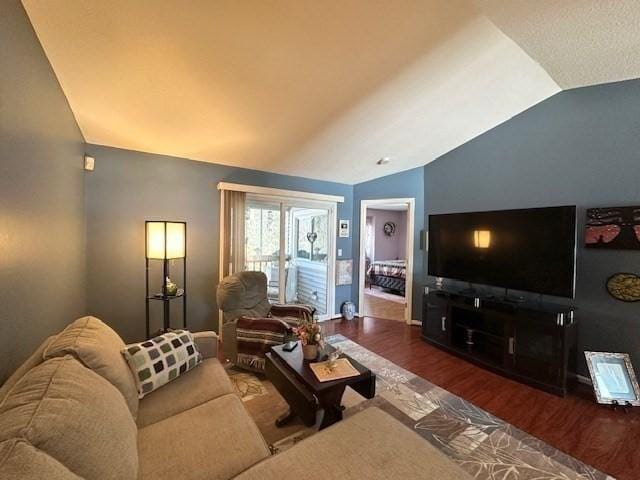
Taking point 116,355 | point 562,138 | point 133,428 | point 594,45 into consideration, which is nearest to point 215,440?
point 133,428

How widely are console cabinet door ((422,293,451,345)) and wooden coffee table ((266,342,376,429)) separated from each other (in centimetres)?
184

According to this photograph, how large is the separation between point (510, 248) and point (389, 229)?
5945 millimetres

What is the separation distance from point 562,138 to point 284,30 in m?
Answer: 3.05

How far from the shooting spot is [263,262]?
161 inches

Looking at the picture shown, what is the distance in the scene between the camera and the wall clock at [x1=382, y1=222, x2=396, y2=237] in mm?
8812

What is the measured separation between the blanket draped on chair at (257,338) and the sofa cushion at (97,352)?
47.7 inches

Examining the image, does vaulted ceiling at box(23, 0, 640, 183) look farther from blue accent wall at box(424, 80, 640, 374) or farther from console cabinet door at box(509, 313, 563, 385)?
console cabinet door at box(509, 313, 563, 385)

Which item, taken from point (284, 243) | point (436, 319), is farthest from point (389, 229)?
point (436, 319)

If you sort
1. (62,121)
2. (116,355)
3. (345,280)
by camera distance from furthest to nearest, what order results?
(345,280) → (62,121) → (116,355)

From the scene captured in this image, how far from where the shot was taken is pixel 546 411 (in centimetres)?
228

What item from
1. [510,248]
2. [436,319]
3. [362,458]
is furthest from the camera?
[436,319]

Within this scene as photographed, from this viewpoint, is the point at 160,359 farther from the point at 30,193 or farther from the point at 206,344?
the point at 30,193

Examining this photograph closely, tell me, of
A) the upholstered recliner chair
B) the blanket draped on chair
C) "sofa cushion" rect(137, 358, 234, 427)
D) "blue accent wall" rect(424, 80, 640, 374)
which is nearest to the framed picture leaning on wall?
"blue accent wall" rect(424, 80, 640, 374)

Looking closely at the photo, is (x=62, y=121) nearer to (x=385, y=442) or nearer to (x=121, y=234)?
(x=121, y=234)
